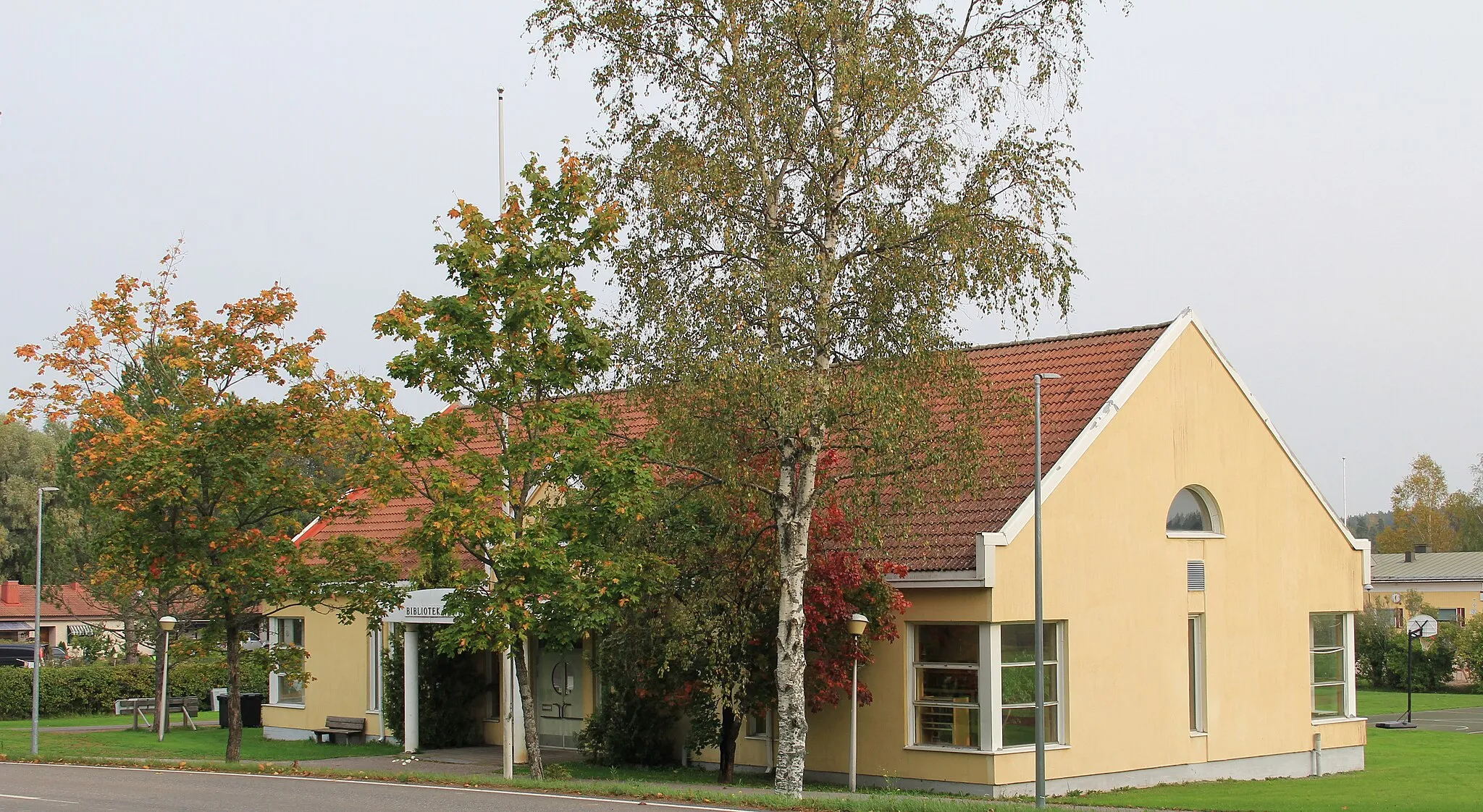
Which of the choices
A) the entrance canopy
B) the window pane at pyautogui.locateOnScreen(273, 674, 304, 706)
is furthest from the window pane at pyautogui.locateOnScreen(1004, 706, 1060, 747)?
the window pane at pyautogui.locateOnScreen(273, 674, 304, 706)

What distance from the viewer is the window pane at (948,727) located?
72.3ft

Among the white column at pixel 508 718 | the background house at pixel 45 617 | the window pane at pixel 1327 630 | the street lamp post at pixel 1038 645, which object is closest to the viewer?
the street lamp post at pixel 1038 645

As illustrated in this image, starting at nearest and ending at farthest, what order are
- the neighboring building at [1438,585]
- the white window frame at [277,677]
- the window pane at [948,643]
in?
the window pane at [948,643] → the white window frame at [277,677] → the neighboring building at [1438,585]

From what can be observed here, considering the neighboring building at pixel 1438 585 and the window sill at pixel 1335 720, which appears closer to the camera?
the window sill at pixel 1335 720

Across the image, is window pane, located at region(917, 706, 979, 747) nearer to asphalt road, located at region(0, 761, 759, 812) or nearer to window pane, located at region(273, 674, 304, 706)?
asphalt road, located at region(0, 761, 759, 812)

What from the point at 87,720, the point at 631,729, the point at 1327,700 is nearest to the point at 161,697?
the point at 87,720

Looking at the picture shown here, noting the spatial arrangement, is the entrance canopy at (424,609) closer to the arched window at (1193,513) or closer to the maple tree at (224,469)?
the maple tree at (224,469)

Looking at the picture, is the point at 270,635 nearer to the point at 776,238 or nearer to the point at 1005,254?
the point at 776,238

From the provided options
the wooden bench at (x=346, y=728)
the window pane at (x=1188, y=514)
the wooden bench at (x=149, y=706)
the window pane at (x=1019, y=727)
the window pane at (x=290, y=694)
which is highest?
the window pane at (x=1188, y=514)

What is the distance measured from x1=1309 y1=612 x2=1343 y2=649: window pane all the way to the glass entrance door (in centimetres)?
1391

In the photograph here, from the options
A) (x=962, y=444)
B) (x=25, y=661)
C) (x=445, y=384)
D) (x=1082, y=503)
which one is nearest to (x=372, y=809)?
(x=445, y=384)

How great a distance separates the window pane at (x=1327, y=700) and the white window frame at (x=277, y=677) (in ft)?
68.9

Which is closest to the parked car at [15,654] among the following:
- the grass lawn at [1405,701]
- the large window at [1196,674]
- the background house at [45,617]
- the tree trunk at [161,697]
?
the background house at [45,617]

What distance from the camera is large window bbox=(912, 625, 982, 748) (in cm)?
2206
